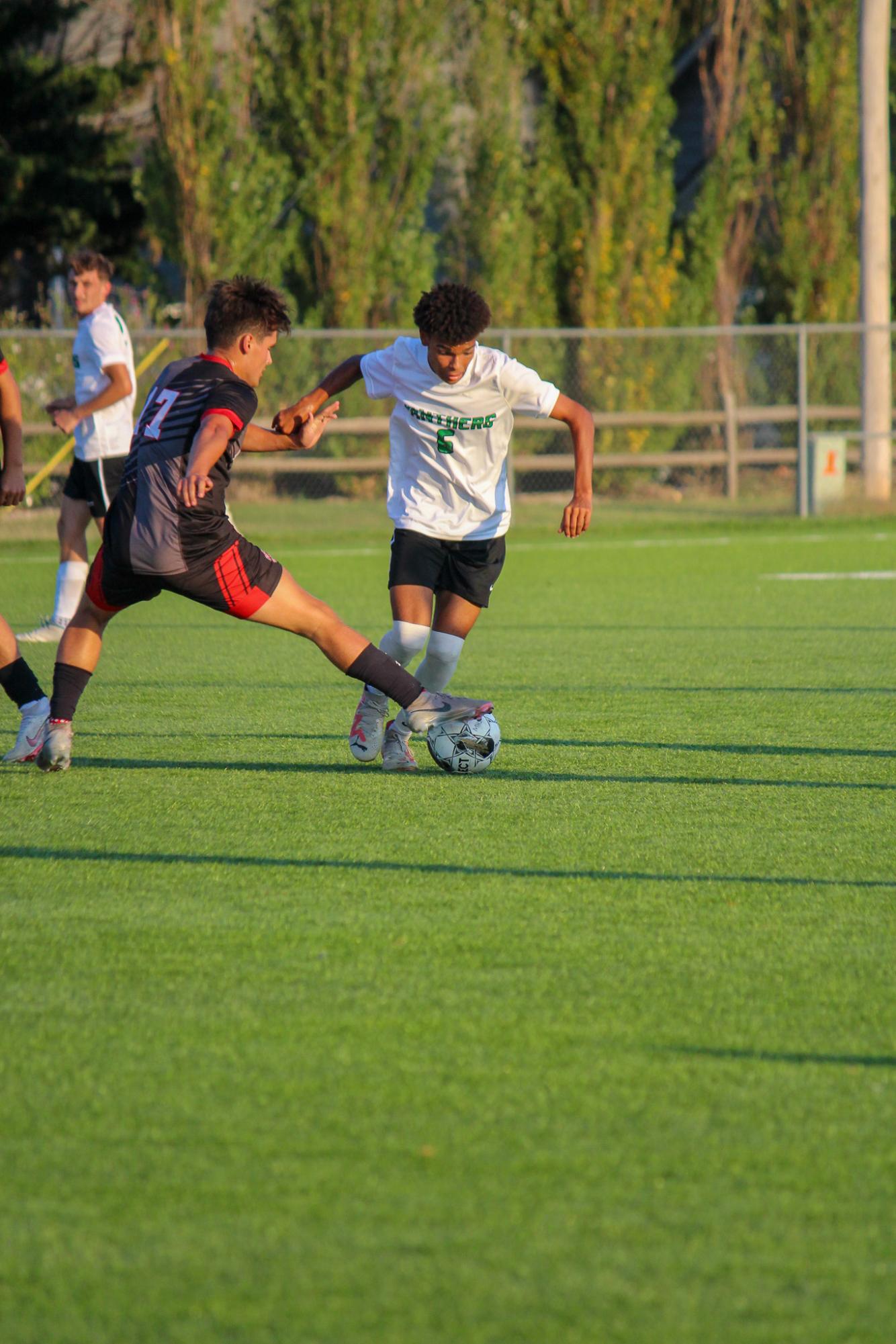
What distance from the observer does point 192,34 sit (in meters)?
20.0

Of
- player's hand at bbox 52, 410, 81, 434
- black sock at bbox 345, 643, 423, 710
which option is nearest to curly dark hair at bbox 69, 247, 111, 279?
player's hand at bbox 52, 410, 81, 434

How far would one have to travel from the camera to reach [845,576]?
47.5ft

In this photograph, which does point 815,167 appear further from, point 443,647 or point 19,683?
point 19,683

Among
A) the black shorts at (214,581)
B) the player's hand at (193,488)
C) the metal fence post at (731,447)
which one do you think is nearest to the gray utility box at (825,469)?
the metal fence post at (731,447)

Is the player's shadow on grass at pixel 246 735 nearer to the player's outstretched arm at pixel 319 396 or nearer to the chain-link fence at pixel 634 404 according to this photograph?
the player's outstretched arm at pixel 319 396

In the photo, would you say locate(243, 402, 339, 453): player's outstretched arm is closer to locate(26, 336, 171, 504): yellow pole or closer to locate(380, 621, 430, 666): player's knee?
locate(380, 621, 430, 666): player's knee

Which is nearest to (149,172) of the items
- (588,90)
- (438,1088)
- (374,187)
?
(374,187)

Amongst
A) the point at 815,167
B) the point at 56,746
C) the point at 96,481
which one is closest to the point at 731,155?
the point at 815,167

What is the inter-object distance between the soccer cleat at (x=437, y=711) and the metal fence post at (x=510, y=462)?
11.0m

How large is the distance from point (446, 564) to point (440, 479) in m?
0.33

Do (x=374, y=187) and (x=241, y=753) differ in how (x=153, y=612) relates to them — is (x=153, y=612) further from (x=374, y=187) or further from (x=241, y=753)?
(x=374, y=187)

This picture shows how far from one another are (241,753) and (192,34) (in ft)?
49.3

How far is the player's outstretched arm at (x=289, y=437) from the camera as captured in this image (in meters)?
6.57

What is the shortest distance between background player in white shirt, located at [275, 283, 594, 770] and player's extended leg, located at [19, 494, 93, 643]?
13.2 feet
